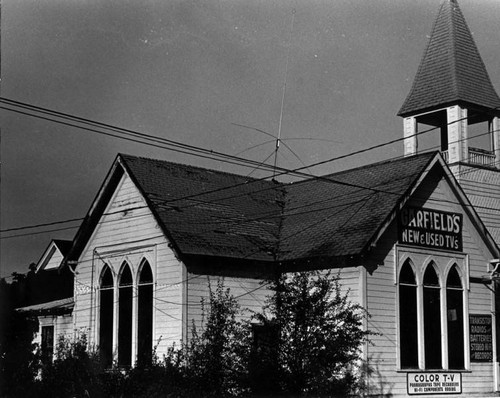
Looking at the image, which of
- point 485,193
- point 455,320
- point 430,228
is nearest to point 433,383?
point 455,320

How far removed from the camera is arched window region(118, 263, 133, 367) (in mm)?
25734

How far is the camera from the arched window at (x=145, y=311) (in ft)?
81.6

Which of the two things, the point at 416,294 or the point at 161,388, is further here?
the point at 416,294

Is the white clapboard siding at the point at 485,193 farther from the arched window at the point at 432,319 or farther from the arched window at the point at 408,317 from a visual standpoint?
the arched window at the point at 408,317

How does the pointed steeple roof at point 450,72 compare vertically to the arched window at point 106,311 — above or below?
above

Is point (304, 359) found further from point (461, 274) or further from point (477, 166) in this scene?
point (477, 166)

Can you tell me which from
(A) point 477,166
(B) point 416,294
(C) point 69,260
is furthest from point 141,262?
(A) point 477,166

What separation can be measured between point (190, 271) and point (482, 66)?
18.2 m

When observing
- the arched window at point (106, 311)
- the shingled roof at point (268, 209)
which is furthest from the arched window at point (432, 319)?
the arched window at point (106, 311)

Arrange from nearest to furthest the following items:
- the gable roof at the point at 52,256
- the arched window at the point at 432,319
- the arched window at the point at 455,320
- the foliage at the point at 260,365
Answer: the foliage at the point at 260,365 → the arched window at the point at 432,319 → the arched window at the point at 455,320 → the gable roof at the point at 52,256

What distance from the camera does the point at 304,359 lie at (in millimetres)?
20234

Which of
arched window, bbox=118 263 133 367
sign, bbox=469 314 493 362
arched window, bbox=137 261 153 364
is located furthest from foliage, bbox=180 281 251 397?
sign, bbox=469 314 493 362

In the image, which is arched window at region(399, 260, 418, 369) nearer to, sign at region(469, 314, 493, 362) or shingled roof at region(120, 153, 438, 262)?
shingled roof at region(120, 153, 438, 262)

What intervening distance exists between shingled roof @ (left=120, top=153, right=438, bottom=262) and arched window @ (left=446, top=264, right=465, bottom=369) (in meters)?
3.52
